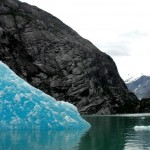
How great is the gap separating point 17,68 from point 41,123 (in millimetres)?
96828

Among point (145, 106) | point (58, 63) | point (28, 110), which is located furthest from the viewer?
point (145, 106)

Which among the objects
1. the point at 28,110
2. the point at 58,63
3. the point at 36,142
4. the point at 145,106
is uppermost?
the point at 58,63

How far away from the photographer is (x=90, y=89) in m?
142

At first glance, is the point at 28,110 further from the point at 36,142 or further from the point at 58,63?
the point at 58,63

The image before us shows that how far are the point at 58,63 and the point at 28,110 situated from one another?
104 metres

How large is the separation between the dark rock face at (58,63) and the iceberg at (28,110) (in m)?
91.6

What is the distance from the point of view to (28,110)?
39625 mm

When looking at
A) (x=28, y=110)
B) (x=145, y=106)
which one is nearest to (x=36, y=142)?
(x=28, y=110)

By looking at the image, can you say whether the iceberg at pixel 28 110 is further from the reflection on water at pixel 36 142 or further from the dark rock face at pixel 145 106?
the dark rock face at pixel 145 106

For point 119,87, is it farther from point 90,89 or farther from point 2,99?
point 2,99

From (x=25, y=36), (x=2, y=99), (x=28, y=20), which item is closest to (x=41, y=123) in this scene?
(x=2, y=99)

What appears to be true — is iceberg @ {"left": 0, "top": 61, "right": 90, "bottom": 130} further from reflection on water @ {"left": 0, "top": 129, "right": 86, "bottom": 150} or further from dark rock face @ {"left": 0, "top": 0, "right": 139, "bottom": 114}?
dark rock face @ {"left": 0, "top": 0, "right": 139, "bottom": 114}

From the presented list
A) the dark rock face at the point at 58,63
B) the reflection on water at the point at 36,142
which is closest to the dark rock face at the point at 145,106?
the dark rock face at the point at 58,63

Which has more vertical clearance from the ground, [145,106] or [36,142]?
[145,106]
